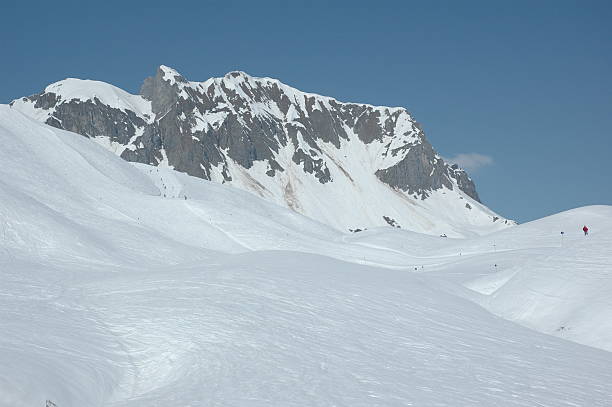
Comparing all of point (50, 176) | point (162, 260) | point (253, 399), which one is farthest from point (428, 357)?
point (50, 176)

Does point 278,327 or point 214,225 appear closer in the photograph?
point 278,327

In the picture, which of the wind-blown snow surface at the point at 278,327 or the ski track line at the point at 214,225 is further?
the ski track line at the point at 214,225

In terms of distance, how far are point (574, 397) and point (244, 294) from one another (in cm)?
1067

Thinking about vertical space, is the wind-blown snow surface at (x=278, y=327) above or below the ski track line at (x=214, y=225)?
below

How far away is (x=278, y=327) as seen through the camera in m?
17.2

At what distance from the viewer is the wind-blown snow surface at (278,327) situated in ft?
40.9

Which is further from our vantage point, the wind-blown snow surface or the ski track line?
the ski track line

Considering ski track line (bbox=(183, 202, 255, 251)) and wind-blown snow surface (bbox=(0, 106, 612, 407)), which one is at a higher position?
ski track line (bbox=(183, 202, 255, 251))

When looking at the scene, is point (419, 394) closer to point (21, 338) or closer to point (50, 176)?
point (21, 338)

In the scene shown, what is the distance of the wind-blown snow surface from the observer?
491 inches

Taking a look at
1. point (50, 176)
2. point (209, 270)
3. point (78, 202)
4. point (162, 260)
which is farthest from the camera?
point (50, 176)

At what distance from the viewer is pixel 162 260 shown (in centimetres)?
3959

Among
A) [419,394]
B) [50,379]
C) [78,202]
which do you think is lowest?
[50,379]

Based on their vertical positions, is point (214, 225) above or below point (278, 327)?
above
